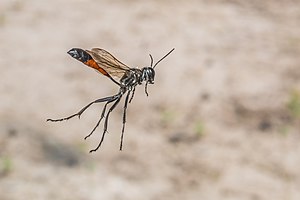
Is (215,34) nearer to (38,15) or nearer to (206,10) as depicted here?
(206,10)

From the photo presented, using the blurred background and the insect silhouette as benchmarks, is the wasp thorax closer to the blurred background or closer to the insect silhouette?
the insect silhouette

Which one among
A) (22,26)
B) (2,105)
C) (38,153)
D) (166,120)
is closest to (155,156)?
(166,120)

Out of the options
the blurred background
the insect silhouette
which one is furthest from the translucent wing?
the blurred background

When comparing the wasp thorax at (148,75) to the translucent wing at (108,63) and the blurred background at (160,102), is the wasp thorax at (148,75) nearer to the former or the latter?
the translucent wing at (108,63)

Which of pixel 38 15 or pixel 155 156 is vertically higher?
pixel 38 15

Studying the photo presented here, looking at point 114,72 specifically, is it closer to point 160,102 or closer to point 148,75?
point 148,75
